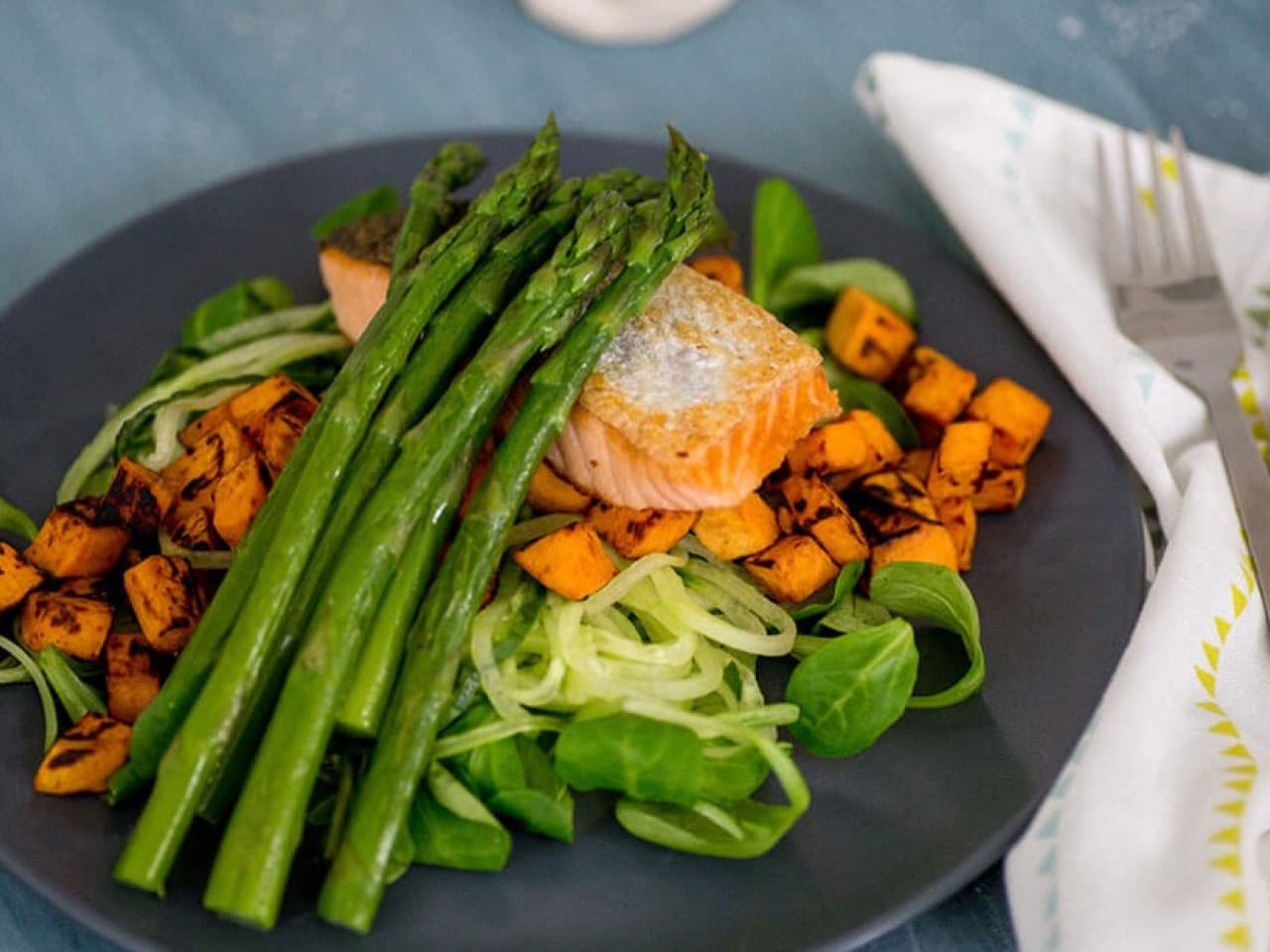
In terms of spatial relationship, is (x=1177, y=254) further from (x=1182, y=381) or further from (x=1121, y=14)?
(x=1121, y=14)

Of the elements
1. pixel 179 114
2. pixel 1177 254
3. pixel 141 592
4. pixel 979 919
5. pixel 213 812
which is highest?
pixel 179 114

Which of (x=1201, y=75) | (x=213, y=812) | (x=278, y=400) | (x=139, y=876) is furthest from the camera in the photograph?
(x=1201, y=75)

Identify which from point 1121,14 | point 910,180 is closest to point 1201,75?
point 1121,14

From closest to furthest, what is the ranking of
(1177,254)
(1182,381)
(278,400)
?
(278,400) → (1182,381) → (1177,254)

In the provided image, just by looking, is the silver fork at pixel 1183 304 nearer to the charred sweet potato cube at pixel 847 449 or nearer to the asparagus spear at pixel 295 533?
the charred sweet potato cube at pixel 847 449

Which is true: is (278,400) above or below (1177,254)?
above

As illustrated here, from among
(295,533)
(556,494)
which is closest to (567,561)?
(556,494)

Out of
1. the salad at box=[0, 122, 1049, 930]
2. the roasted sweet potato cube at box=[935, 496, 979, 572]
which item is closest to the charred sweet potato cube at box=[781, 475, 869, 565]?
the salad at box=[0, 122, 1049, 930]

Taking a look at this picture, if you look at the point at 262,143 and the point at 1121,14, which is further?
the point at 1121,14
